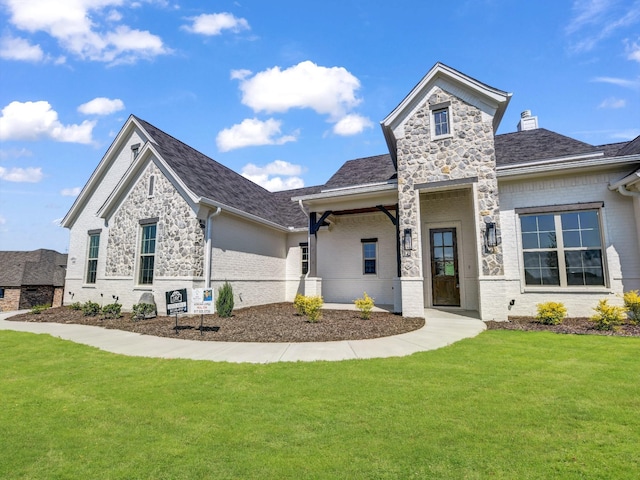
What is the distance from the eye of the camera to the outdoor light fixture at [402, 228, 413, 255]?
34.2 feet

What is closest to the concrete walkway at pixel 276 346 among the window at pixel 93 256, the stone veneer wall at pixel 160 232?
the stone veneer wall at pixel 160 232

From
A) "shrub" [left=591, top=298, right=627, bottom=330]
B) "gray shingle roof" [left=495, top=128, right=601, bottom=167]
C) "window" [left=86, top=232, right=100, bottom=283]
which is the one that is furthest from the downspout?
"shrub" [left=591, top=298, right=627, bottom=330]

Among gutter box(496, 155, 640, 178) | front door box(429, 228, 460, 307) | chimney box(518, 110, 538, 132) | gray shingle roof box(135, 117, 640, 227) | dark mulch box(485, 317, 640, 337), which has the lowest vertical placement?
dark mulch box(485, 317, 640, 337)

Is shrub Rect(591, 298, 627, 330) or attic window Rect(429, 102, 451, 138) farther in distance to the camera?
attic window Rect(429, 102, 451, 138)

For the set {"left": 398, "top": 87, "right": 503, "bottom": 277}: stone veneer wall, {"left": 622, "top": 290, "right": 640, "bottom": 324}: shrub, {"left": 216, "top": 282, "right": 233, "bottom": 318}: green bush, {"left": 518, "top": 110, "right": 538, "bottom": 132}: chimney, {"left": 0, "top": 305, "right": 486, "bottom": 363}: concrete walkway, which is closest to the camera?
{"left": 0, "top": 305, "right": 486, "bottom": 363}: concrete walkway

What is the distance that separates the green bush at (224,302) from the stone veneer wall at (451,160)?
612cm

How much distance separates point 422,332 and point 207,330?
228 inches

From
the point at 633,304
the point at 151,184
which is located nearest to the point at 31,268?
the point at 151,184

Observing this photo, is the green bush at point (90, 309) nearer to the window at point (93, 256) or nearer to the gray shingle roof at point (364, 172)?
the window at point (93, 256)

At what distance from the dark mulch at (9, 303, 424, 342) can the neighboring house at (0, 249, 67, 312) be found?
12875mm

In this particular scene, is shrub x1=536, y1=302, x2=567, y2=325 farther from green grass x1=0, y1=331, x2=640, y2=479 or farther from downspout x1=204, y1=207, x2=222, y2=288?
downspout x1=204, y1=207, x2=222, y2=288

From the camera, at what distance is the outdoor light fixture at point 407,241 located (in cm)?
1042

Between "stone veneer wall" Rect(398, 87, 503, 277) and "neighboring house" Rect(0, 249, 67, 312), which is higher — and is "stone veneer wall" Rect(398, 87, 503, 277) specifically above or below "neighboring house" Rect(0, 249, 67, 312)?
above

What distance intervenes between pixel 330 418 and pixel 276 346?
11.7 feet
